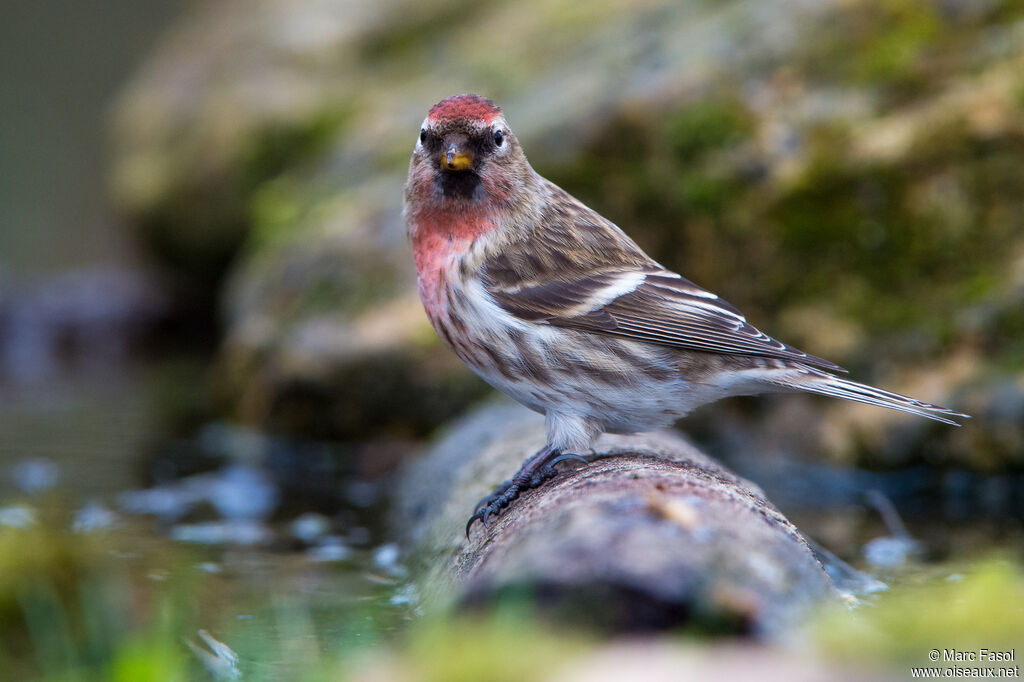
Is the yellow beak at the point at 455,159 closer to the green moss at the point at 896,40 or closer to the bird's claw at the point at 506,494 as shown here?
the bird's claw at the point at 506,494

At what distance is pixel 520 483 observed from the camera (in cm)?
437

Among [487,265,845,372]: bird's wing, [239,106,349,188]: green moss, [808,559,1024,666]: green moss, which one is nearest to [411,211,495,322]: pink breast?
[487,265,845,372]: bird's wing

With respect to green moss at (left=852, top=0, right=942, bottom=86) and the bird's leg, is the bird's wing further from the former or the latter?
green moss at (left=852, top=0, right=942, bottom=86)

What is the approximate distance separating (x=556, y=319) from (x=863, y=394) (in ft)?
4.27

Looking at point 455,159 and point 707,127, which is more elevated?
point 707,127

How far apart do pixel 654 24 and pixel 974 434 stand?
409 centimetres

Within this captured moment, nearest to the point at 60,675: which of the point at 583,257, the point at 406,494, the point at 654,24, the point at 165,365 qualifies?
the point at 583,257

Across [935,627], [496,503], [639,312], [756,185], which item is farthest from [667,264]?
[935,627]

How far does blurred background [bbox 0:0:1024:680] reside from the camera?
17.8 ft

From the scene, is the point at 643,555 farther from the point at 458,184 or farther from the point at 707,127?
the point at 707,127

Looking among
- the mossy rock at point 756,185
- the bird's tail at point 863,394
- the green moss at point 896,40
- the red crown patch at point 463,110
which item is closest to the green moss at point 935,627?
the bird's tail at point 863,394

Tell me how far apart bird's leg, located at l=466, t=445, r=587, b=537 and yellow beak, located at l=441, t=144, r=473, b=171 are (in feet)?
4.10

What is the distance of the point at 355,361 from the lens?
7789 mm

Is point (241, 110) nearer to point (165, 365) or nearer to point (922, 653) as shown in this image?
point (165, 365)
